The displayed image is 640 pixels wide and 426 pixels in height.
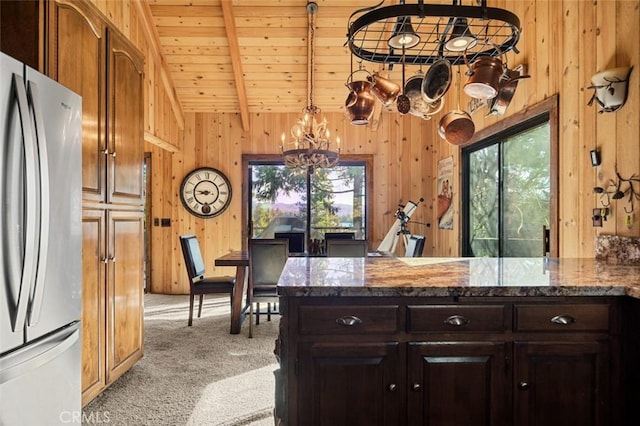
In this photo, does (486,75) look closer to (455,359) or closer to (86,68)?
(455,359)

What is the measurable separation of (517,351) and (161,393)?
2207 millimetres

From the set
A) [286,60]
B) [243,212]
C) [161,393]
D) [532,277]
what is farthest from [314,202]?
[532,277]

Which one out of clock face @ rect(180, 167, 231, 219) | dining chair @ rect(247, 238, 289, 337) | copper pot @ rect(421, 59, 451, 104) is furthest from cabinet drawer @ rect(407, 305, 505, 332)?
clock face @ rect(180, 167, 231, 219)

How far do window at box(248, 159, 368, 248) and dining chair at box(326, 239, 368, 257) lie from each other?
2093mm

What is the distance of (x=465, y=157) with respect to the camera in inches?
180

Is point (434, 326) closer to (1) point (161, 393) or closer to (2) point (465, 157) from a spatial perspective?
(1) point (161, 393)

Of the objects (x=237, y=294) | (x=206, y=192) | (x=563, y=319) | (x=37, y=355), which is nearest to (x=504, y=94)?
(x=563, y=319)

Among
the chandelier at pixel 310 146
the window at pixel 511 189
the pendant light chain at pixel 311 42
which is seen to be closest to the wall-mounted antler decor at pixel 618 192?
the window at pixel 511 189

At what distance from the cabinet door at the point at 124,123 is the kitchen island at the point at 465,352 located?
1704 mm

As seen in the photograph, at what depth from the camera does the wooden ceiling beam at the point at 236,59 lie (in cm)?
415

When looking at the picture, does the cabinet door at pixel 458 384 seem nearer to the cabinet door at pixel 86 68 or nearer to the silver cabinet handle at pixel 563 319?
the silver cabinet handle at pixel 563 319

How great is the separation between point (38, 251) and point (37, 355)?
0.42 meters

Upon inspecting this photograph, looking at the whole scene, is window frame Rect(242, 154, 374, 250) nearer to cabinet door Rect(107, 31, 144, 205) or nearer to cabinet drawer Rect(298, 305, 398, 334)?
cabinet door Rect(107, 31, 144, 205)

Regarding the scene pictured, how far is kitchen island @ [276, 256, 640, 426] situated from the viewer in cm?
149
